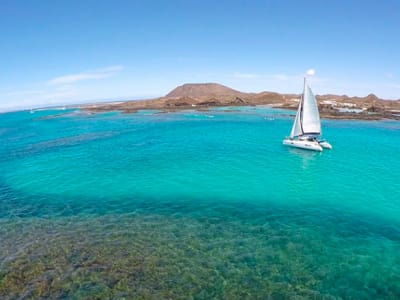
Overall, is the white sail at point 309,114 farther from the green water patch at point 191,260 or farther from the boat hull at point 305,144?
the green water patch at point 191,260

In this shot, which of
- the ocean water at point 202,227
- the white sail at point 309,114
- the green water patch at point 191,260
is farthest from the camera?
the white sail at point 309,114

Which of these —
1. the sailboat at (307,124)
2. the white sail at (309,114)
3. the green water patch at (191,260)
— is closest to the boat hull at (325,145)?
the sailboat at (307,124)

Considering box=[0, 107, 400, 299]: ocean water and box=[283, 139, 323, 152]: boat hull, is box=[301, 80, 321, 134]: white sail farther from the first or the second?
box=[0, 107, 400, 299]: ocean water

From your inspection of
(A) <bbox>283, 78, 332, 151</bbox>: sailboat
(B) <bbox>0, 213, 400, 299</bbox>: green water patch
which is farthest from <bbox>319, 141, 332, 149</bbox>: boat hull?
(B) <bbox>0, 213, 400, 299</bbox>: green water patch

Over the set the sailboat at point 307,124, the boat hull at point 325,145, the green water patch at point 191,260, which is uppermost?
the sailboat at point 307,124

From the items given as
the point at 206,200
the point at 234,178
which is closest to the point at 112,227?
the point at 206,200

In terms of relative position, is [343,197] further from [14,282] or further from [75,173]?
[75,173]

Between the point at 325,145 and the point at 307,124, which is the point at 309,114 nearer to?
the point at 307,124

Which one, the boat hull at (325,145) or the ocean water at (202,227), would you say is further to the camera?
the boat hull at (325,145)
